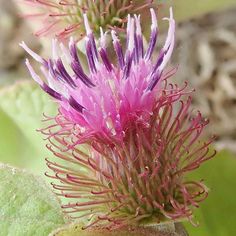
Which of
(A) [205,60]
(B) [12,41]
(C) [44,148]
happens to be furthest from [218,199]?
(B) [12,41]

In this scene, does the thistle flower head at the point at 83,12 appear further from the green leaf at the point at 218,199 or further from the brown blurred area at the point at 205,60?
the brown blurred area at the point at 205,60

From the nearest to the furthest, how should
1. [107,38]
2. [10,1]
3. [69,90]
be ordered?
[69,90] → [107,38] → [10,1]

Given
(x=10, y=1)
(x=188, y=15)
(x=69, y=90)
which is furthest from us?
(x=10, y=1)

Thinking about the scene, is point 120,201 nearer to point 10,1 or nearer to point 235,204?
point 235,204

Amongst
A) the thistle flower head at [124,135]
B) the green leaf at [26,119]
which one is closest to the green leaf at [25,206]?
the thistle flower head at [124,135]

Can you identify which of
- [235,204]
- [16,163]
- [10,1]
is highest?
[10,1]

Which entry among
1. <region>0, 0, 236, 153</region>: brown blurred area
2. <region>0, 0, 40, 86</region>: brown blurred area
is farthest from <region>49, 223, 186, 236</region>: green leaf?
<region>0, 0, 40, 86</region>: brown blurred area

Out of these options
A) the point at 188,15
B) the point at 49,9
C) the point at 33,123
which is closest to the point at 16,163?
the point at 33,123

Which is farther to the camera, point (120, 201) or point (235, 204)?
point (235, 204)

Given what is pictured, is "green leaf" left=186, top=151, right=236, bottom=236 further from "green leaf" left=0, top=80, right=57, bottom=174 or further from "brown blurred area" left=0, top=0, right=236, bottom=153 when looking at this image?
"brown blurred area" left=0, top=0, right=236, bottom=153
